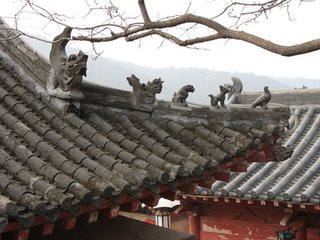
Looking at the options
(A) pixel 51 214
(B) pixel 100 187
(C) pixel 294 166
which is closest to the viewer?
(A) pixel 51 214

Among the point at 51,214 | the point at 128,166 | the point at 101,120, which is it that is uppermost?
the point at 101,120

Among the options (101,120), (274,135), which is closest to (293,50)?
(274,135)

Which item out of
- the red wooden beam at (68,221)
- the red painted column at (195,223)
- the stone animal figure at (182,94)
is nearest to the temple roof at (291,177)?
the red painted column at (195,223)

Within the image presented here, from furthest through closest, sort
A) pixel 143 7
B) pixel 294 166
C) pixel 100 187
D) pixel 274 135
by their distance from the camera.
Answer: pixel 294 166
pixel 274 135
pixel 143 7
pixel 100 187

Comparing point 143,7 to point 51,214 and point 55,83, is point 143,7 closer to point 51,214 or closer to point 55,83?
point 55,83

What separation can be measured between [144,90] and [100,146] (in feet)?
3.09

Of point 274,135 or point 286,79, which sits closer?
point 274,135

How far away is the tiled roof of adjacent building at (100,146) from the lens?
3.25 metres

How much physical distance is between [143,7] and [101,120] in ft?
3.59

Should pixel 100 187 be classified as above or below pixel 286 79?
below

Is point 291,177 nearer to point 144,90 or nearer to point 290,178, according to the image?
point 290,178

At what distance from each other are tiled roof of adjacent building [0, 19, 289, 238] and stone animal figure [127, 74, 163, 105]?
9cm

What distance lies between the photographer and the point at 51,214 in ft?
10.1

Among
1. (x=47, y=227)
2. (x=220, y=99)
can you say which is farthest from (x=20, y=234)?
(x=220, y=99)
